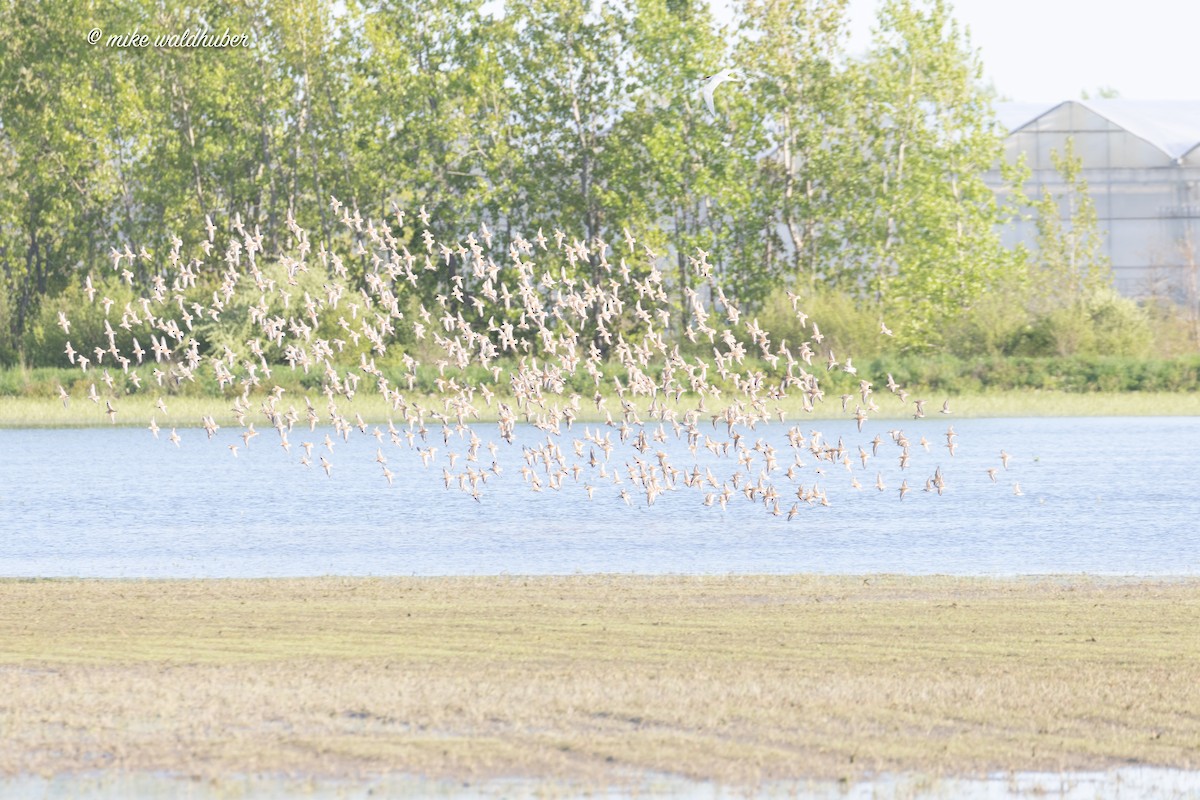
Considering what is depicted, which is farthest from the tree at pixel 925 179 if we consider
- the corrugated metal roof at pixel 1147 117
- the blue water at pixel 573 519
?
the blue water at pixel 573 519

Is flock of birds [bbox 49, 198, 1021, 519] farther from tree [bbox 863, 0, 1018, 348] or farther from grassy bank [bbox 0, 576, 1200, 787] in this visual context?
grassy bank [bbox 0, 576, 1200, 787]

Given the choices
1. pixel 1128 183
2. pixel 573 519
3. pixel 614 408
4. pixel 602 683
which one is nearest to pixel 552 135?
pixel 614 408

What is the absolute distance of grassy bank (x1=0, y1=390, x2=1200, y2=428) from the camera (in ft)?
167

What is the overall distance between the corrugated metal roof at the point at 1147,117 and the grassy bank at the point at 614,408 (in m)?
18.8

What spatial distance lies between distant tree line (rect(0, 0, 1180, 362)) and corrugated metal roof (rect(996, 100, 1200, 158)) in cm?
1171

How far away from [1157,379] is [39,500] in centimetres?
3311

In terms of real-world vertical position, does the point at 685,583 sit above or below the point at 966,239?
below

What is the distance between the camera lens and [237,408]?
23.2 metres

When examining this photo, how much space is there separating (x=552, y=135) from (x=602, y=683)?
48982 millimetres

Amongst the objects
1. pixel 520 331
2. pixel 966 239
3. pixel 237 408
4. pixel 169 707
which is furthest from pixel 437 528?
pixel 966 239

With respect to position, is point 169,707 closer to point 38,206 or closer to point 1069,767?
point 1069,767

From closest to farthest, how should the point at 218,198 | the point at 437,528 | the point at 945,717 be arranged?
1. the point at 945,717
2. the point at 437,528
3. the point at 218,198

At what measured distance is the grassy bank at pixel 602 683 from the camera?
973 cm

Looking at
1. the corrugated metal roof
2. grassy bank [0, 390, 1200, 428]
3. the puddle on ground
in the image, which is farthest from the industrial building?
the puddle on ground
